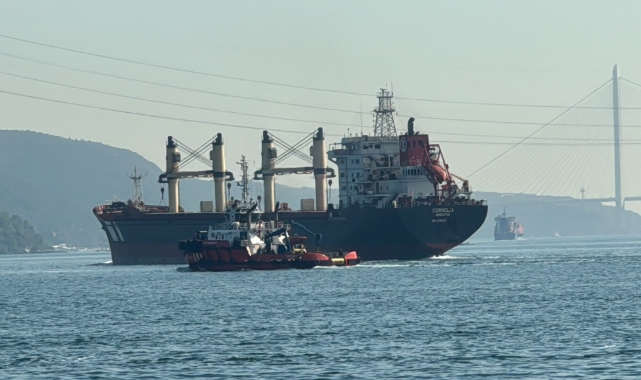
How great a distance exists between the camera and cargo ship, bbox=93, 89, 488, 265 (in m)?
129

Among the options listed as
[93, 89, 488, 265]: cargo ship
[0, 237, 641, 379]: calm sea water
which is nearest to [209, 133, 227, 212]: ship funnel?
[93, 89, 488, 265]: cargo ship

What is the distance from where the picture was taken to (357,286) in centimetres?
8706

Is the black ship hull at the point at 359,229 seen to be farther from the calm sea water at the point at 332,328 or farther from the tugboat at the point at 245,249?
the calm sea water at the point at 332,328

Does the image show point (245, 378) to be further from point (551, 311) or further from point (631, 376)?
point (551, 311)

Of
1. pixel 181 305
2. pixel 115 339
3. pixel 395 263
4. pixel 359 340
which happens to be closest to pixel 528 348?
pixel 359 340

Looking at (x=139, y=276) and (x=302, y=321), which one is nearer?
(x=302, y=321)

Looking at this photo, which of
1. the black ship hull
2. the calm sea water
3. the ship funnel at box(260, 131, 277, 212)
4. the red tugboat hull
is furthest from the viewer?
the ship funnel at box(260, 131, 277, 212)

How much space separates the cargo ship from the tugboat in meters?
10.0

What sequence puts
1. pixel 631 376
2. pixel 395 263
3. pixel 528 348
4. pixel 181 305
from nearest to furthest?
pixel 631 376 < pixel 528 348 < pixel 181 305 < pixel 395 263

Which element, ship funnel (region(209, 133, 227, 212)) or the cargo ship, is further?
ship funnel (region(209, 133, 227, 212))

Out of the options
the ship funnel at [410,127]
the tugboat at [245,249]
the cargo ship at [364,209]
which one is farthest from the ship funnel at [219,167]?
the tugboat at [245,249]

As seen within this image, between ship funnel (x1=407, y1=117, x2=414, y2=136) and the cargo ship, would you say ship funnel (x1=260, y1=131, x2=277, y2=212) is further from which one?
ship funnel (x1=407, y1=117, x2=414, y2=136)

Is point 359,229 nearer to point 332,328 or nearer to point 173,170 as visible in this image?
point 173,170

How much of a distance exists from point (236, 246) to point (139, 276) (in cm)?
917
